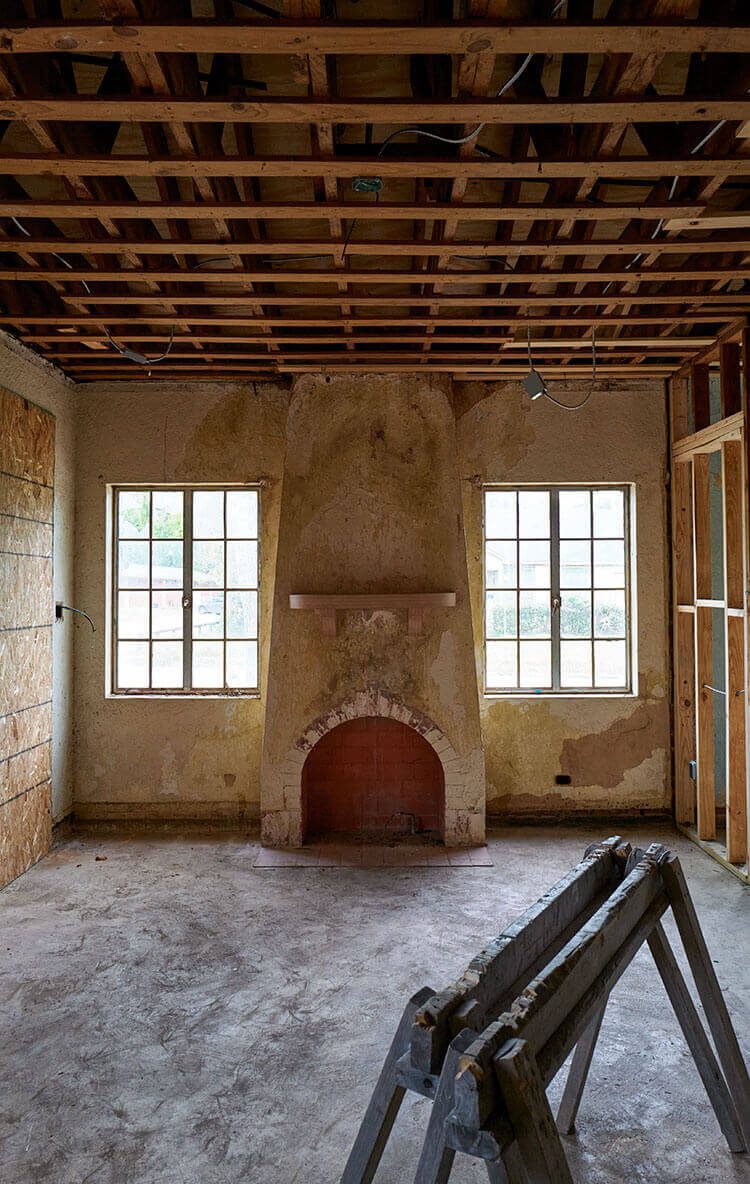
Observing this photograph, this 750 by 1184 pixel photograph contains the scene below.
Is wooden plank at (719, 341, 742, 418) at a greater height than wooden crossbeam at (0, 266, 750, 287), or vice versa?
wooden crossbeam at (0, 266, 750, 287)

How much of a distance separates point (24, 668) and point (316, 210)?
329 cm

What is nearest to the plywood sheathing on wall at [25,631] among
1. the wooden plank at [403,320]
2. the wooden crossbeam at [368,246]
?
the wooden plank at [403,320]

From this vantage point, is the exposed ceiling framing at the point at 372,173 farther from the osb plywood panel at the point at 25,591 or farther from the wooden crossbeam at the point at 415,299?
the osb plywood panel at the point at 25,591

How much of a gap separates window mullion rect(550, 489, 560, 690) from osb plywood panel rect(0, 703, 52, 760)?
12.1 feet

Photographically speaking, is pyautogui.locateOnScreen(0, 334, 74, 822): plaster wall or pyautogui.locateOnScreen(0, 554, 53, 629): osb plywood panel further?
pyautogui.locateOnScreen(0, 334, 74, 822): plaster wall

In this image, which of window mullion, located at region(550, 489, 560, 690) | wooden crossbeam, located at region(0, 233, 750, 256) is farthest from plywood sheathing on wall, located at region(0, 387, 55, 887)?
window mullion, located at region(550, 489, 560, 690)

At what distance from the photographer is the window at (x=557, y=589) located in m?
5.70

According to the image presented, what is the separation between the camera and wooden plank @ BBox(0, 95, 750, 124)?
7.86ft

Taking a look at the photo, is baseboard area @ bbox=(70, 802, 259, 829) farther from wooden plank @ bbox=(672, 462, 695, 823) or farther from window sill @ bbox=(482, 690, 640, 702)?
wooden plank @ bbox=(672, 462, 695, 823)

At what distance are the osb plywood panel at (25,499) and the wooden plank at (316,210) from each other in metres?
1.83

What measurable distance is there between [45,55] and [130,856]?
14.4 feet

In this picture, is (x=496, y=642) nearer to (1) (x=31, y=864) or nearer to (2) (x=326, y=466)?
(2) (x=326, y=466)

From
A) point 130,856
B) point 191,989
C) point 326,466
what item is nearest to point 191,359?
point 326,466

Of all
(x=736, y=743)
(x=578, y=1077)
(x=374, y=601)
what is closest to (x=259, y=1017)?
(x=578, y=1077)
